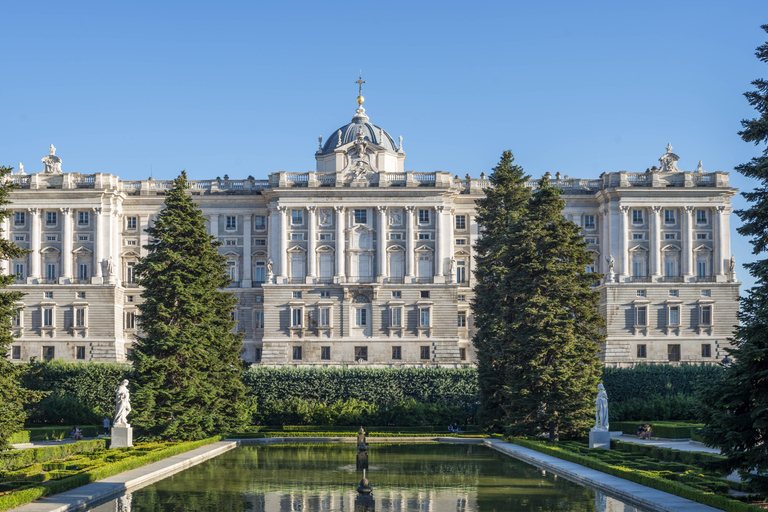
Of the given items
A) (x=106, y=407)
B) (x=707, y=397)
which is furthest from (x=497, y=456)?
(x=106, y=407)

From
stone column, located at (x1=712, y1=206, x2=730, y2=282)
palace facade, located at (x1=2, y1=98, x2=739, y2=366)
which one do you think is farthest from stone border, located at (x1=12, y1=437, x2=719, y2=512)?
stone column, located at (x1=712, y1=206, x2=730, y2=282)

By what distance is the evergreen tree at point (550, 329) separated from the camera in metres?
43.7

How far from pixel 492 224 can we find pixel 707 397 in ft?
119

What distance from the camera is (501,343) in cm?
4931

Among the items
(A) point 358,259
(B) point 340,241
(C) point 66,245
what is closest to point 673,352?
(A) point 358,259

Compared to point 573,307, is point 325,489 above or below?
below

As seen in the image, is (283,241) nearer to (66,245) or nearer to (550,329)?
(66,245)

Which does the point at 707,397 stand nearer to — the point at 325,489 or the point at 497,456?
the point at 325,489

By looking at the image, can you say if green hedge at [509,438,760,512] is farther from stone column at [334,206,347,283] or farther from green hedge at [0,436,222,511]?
stone column at [334,206,347,283]

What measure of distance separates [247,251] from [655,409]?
4091 cm

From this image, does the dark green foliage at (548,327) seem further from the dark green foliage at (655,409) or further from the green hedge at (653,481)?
the dark green foliage at (655,409)

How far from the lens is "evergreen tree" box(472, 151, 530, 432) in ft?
173

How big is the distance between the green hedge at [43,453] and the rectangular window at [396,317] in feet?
130

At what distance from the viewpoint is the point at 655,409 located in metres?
55.8
